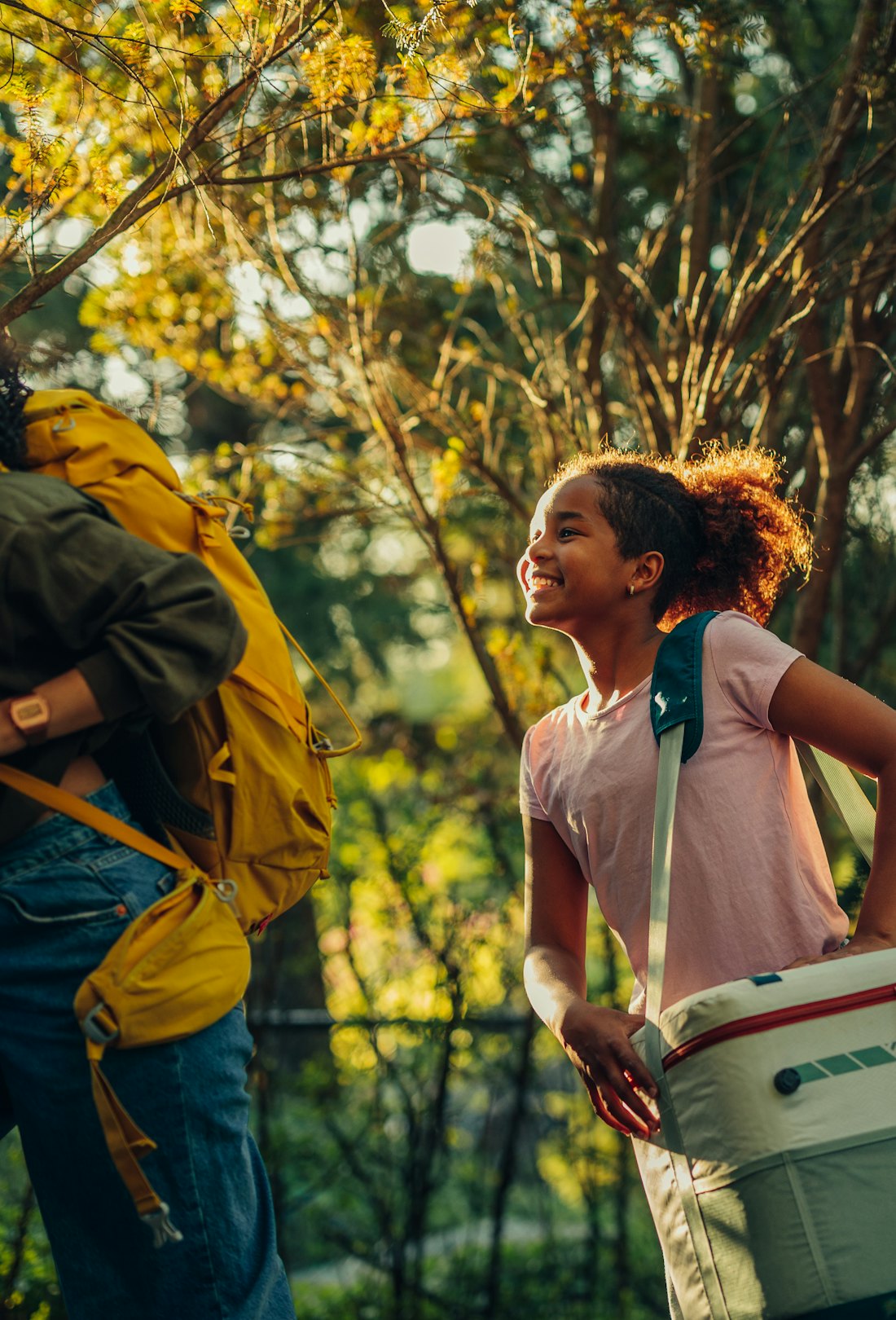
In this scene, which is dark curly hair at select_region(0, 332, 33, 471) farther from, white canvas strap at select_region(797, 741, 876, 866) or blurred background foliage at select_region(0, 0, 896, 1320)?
white canvas strap at select_region(797, 741, 876, 866)

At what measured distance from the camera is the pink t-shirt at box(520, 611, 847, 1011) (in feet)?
5.87

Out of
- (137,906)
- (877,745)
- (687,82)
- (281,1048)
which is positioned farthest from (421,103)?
(281,1048)

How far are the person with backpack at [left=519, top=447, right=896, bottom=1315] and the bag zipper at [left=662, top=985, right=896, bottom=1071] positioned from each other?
0.33ft

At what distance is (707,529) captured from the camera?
A: 7.40 feet

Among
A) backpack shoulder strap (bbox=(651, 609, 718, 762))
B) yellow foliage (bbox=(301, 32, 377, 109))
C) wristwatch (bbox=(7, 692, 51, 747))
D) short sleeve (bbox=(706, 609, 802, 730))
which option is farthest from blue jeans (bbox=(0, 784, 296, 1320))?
yellow foliage (bbox=(301, 32, 377, 109))

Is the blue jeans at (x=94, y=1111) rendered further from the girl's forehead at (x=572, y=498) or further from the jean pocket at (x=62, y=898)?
the girl's forehead at (x=572, y=498)

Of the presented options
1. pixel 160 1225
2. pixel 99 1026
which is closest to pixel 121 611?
pixel 99 1026

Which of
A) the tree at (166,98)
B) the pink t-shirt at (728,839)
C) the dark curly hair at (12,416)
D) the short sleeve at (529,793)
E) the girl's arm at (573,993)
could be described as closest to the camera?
the dark curly hair at (12,416)

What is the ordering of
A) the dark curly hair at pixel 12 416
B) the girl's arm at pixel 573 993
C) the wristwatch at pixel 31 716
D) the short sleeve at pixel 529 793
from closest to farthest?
1. the wristwatch at pixel 31 716
2. the dark curly hair at pixel 12 416
3. the girl's arm at pixel 573 993
4. the short sleeve at pixel 529 793

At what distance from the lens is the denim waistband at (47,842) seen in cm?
144

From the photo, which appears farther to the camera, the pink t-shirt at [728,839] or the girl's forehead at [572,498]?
the girl's forehead at [572,498]

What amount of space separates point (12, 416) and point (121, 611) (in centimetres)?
34

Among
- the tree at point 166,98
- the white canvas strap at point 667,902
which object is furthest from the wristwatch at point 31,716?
the white canvas strap at point 667,902

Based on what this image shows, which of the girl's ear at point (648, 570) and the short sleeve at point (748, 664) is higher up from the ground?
the girl's ear at point (648, 570)
